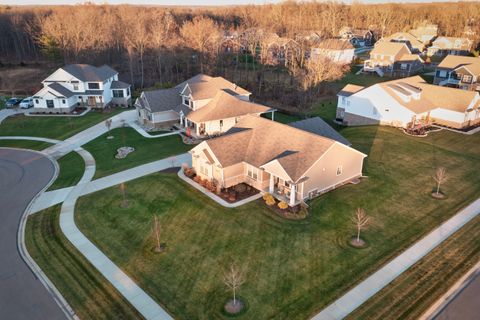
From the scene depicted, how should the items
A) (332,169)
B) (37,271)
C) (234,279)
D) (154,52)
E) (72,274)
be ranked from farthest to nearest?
(154,52) → (332,169) → (37,271) → (72,274) → (234,279)

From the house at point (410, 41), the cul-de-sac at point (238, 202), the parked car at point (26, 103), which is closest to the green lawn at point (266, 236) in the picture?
the cul-de-sac at point (238, 202)

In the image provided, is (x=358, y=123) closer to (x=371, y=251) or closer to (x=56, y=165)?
(x=371, y=251)

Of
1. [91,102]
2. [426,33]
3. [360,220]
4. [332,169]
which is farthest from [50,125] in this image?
[426,33]

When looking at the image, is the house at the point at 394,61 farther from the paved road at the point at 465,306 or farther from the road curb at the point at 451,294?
the paved road at the point at 465,306

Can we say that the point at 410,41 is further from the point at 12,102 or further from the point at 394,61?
the point at 12,102

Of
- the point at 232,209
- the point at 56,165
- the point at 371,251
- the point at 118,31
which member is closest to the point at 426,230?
the point at 371,251

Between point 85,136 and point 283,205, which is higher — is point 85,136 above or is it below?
below

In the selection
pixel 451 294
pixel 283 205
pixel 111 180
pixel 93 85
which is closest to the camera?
pixel 451 294

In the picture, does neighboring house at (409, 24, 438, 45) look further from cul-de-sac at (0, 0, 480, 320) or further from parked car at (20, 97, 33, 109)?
parked car at (20, 97, 33, 109)

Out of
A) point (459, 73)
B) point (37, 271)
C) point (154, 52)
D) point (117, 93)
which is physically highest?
point (154, 52)
